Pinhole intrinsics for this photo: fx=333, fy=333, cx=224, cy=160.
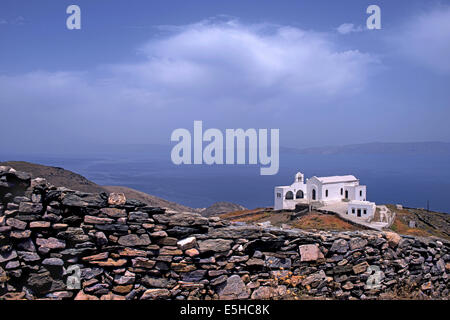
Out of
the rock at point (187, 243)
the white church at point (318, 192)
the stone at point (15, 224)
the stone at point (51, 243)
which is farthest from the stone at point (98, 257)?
the white church at point (318, 192)

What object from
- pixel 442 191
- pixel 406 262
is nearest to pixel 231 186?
pixel 442 191

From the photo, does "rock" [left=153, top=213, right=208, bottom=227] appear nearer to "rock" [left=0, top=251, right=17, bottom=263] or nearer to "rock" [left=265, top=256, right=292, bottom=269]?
"rock" [left=265, top=256, right=292, bottom=269]

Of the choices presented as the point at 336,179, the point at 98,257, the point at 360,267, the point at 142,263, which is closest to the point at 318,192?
the point at 336,179

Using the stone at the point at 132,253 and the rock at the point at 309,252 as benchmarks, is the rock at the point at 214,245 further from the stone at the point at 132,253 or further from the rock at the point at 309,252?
the rock at the point at 309,252

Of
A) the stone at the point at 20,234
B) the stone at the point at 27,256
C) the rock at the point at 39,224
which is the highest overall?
the rock at the point at 39,224

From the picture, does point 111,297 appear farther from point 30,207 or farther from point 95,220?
point 30,207

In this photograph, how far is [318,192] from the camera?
54.9 meters

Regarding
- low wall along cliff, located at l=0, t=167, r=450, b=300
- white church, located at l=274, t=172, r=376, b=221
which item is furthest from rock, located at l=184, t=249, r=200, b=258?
white church, located at l=274, t=172, r=376, b=221

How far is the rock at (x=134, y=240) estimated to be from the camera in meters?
6.23

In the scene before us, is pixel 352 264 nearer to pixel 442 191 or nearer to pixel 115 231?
pixel 115 231

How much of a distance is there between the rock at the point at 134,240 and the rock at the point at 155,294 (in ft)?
2.97

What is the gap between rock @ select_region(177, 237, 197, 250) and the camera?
644 centimetres
